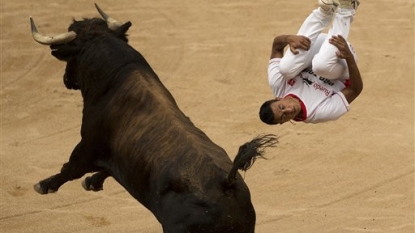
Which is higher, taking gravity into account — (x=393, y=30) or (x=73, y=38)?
(x=73, y=38)

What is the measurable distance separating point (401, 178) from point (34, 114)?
16.2 feet

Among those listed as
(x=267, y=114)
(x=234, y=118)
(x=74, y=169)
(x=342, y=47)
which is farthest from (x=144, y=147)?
(x=234, y=118)

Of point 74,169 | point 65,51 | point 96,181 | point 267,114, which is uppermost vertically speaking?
point 267,114

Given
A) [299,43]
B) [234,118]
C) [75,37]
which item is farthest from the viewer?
[234,118]

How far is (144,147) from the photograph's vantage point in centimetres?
920

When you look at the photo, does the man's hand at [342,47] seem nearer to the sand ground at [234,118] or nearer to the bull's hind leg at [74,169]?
the bull's hind leg at [74,169]

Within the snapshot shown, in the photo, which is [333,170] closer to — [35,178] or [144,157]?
[35,178]

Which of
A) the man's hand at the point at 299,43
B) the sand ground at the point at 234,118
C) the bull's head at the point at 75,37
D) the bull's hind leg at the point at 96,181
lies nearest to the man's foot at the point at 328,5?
the man's hand at the point at 299,43

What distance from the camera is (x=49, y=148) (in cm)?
1384

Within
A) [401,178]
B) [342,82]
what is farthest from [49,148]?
[342,82]

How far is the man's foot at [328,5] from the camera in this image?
29.3 feet

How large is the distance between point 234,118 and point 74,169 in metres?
4.71

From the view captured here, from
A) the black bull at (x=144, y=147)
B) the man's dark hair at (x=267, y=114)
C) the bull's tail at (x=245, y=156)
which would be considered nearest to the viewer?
the bull's tail at (x=245, y=156)

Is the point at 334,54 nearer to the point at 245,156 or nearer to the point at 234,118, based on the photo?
the point at 245,156
